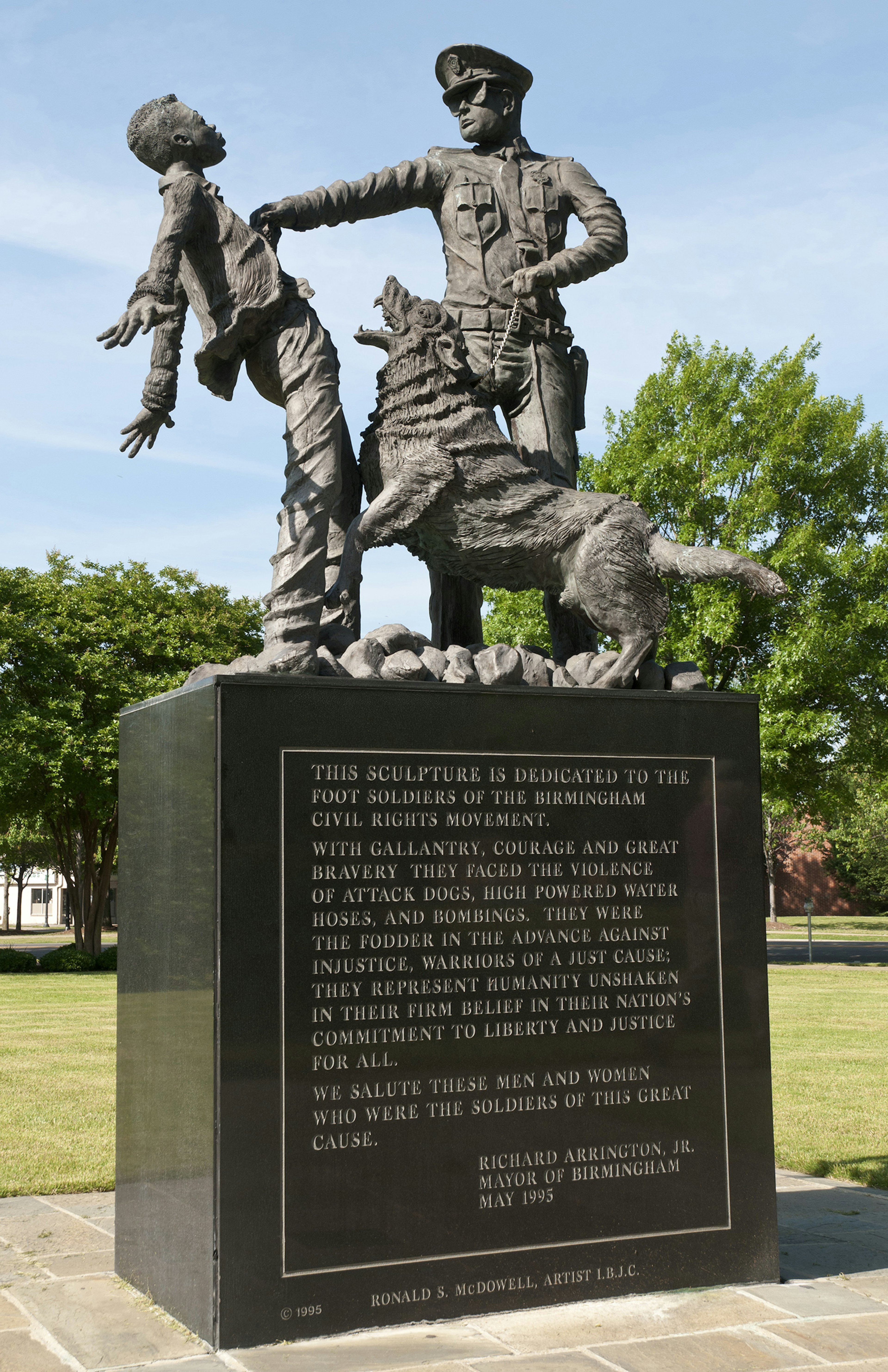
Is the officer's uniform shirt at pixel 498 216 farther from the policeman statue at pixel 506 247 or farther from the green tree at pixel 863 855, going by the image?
the green tree at pixel 863 855

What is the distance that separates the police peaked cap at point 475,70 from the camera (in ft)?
21.4

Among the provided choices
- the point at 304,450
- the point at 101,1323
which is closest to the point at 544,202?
the point at 304,450

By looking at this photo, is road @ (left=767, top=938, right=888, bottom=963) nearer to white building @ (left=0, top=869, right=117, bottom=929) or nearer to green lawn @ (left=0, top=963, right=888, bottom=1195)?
green lawn @ (left=0, top=963, right=888, bottom=1195)

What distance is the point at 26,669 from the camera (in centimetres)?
2942

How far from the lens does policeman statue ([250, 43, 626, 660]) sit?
20.2 feet

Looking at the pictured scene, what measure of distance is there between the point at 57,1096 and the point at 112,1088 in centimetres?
63

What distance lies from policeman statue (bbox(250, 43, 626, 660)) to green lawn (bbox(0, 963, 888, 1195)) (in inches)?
155

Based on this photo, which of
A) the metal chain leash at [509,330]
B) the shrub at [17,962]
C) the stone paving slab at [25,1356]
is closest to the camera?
the stone paving slab at [25,1356]

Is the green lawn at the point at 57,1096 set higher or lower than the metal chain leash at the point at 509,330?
lower

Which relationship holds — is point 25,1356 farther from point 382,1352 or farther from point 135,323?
point 135,323

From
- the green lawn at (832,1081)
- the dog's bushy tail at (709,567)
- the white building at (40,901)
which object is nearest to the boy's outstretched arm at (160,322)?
the dog's bushy tail at (709,567)

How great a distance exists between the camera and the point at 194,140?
5.40 metres

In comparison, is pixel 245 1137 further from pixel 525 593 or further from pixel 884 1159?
pixel 525 593

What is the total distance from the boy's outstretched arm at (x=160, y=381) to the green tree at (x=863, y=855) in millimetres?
49487
